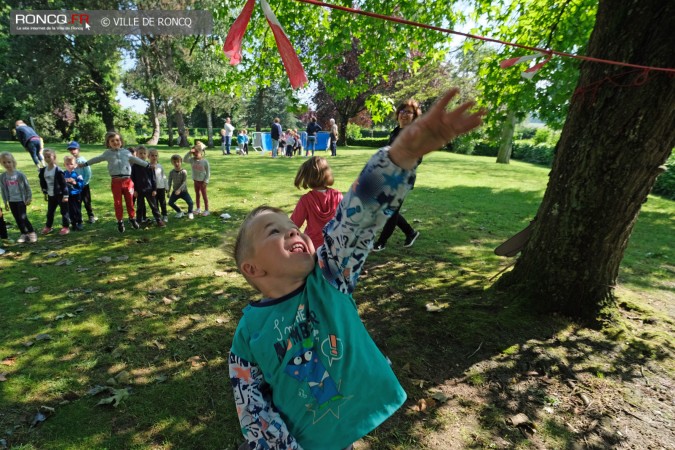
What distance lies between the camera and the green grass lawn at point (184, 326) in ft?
9.46

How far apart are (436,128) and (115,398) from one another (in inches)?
135

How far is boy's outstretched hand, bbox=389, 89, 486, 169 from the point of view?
3.55ft

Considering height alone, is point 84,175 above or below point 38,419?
above

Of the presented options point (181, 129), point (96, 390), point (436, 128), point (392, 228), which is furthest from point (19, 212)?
point (181, 129)

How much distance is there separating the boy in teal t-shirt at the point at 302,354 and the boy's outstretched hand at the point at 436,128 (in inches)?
18.3

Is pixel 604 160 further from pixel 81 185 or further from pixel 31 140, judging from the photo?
pixel 31 140

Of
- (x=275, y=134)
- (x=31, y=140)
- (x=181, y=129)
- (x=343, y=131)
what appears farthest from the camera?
(x=343, y=131)

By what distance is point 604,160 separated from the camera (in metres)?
3.47

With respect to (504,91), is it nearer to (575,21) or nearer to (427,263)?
(575,21)

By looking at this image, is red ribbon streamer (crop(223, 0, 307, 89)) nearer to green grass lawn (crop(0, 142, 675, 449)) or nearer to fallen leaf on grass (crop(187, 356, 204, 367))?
green grass lawn (crop(0, 142, 675, 449))

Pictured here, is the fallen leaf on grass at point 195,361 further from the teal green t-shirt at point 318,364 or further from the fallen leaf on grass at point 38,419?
the teal green t-shirt at point 318,364

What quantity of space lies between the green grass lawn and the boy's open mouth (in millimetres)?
462

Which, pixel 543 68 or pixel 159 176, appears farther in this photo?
pixel 159 176

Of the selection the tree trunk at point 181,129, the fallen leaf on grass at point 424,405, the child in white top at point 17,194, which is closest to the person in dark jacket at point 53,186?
the child in white top at point 17,194
